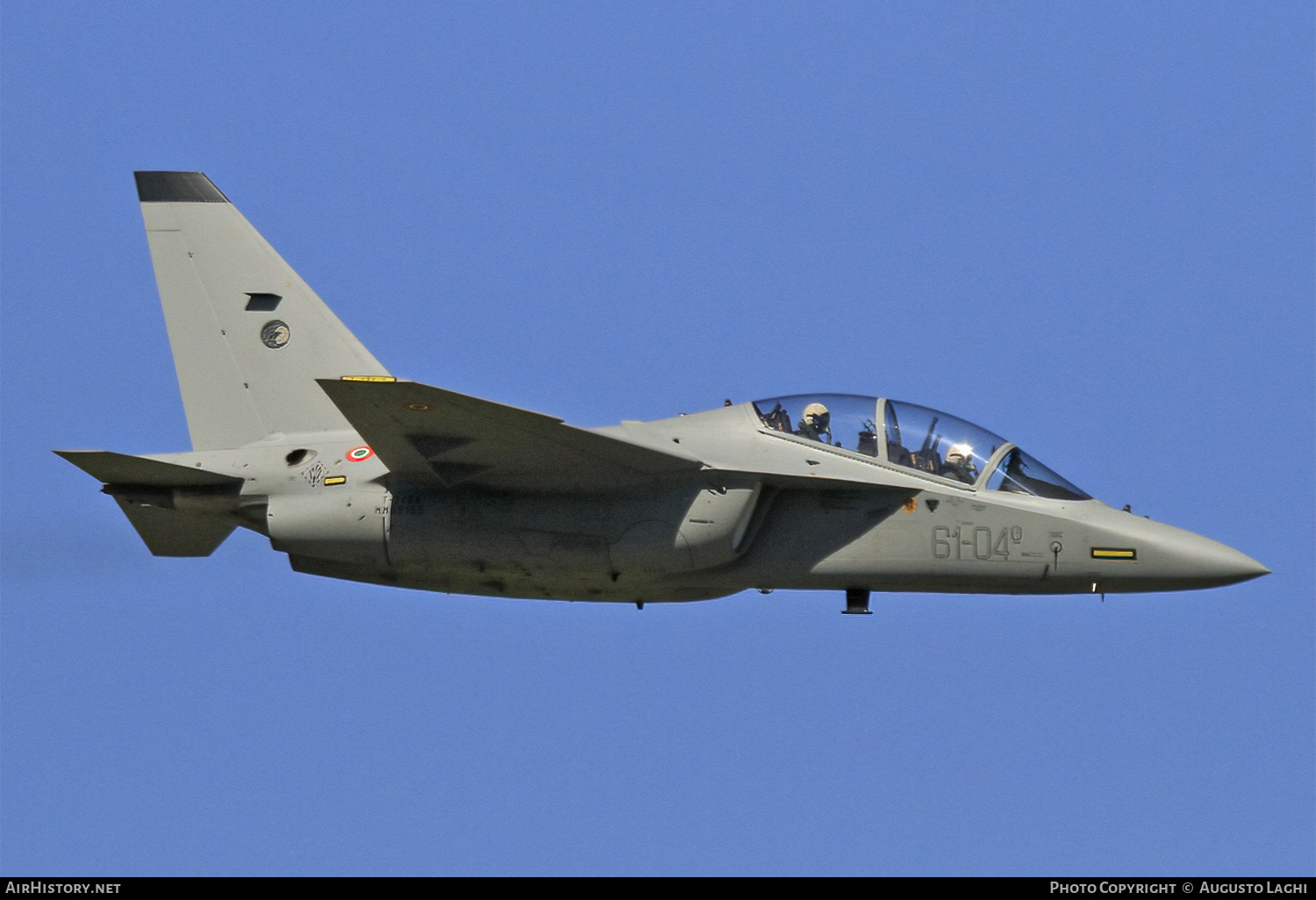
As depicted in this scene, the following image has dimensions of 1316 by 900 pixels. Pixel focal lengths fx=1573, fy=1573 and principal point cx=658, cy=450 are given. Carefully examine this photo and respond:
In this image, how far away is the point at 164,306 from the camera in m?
19.1

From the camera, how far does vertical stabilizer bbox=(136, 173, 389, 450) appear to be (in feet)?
60.4

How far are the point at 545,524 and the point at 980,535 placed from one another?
4.36 m

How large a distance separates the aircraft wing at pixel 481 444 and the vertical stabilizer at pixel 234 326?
2.79m

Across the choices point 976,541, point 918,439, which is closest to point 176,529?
point 918,439

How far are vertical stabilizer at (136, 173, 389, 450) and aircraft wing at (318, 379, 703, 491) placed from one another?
279cm

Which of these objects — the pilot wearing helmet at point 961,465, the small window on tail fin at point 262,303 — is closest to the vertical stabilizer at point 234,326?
the small window on tail fin at point 262,303

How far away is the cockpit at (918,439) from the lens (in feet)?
52.4

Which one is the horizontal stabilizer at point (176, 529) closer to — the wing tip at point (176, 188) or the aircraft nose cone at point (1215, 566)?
the wing tip at point (176, 188)

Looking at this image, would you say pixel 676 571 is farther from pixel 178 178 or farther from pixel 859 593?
pixel 178 178

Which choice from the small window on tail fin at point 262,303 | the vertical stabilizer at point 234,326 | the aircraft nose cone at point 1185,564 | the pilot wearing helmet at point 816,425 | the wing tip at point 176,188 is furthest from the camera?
the wing tip at point 176,188
